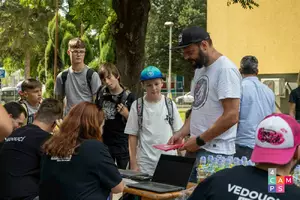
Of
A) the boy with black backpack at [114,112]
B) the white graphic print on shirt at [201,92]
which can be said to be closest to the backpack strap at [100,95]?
the boy with black backpack at [114,112]

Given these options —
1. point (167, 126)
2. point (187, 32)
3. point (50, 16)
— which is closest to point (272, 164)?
point (187, 32)

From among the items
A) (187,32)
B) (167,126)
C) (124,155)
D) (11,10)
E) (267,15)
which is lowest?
(124,155)

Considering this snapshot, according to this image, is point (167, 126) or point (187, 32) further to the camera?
point (167, 126)

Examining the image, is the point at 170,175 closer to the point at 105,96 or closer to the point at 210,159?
the point at 210,159

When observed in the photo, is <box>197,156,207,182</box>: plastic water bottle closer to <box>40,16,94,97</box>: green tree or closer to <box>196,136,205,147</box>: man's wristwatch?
<box>196,136,205,147</box>: man's wristwatch

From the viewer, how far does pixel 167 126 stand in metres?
4.53

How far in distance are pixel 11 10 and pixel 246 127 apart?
70.1ft

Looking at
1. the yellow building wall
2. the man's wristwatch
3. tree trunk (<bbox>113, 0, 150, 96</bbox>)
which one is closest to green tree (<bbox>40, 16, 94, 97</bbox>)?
the yellow building wall

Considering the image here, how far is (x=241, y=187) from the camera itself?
6.15 feet

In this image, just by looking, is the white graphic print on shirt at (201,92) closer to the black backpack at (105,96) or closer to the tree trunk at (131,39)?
the black backpack at (105,96)

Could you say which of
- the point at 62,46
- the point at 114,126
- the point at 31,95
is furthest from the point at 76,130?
the point at 62,46

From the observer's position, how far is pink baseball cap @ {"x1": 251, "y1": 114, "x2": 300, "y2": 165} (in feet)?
6.22

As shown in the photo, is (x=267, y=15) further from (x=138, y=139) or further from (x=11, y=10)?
(x=11, y=10)

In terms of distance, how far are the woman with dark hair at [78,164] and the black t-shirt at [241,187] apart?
124 cm
